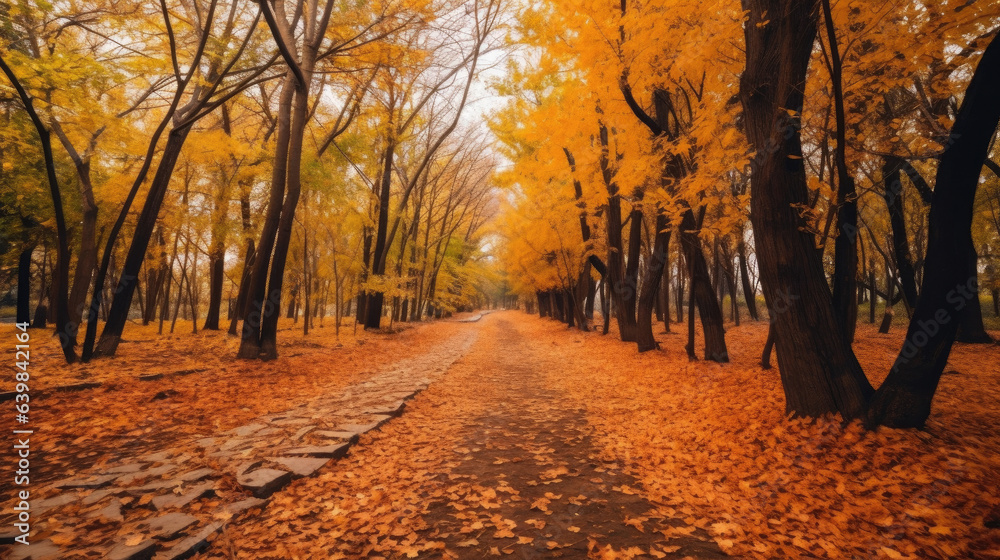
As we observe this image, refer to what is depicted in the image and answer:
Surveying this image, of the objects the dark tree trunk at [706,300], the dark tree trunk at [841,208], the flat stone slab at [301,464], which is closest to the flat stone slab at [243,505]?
the flat stone slab at [301,464]

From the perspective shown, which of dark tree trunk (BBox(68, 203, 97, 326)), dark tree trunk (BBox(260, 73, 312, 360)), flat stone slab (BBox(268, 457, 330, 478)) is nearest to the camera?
flat stone slab (BBox(268, 457, 330, 478))

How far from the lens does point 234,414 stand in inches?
201

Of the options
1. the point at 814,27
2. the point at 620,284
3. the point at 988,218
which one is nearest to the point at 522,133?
the point at 620,284

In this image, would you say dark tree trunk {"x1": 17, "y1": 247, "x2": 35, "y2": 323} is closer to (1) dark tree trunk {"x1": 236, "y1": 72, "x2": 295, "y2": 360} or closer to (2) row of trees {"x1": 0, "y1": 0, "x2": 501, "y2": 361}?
(2) row of trees {"x1": 0, "y1": 0, "x2": 501, "y2": 361}

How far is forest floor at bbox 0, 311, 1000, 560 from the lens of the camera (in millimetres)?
2529

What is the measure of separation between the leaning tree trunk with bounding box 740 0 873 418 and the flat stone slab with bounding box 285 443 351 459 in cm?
500

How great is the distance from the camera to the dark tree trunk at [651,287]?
9734 mm

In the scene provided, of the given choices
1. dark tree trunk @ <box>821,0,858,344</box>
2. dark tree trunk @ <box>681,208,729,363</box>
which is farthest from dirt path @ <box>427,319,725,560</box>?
dark tree trunk @ <box>681,208,729,363</box>

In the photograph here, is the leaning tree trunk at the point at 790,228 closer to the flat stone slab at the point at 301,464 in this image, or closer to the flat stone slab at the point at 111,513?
the flat stone slab at the point at 301,464

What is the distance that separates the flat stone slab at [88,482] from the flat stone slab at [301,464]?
1.16 meters

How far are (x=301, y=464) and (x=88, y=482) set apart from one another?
1566 mm

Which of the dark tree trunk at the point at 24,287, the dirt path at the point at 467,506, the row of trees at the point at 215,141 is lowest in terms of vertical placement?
the dirt path at the point at 467,506

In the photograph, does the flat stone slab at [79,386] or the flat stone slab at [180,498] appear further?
the flat stone slab at [79,386]

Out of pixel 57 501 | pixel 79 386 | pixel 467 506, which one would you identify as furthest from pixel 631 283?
pixel 79 386
